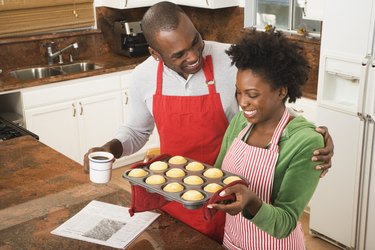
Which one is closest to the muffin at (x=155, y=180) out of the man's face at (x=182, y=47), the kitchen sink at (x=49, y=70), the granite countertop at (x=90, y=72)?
the man's face at (x=182, y=47)

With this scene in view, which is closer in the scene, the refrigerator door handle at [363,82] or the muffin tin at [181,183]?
the muffin tin at [181,183]

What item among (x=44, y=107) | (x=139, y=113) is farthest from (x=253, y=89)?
(x=44, y=107)

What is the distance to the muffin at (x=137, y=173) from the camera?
1515 mm

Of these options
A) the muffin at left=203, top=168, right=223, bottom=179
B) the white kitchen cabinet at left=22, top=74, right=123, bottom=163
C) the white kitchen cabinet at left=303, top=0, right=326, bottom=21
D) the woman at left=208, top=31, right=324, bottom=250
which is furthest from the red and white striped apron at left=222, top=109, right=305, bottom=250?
the white kitchen cabinet at left=22, top=74, right=123, bottom=163

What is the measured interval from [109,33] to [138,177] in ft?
11.1

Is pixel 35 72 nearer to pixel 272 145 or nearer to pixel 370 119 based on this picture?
pixel 370 119

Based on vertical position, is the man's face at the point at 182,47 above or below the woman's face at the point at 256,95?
above

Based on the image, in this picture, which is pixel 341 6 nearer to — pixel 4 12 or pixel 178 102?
pixel 178 102

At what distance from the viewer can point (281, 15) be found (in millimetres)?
4062

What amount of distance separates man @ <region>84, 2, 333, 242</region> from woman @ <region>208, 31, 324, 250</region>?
236 millimetres

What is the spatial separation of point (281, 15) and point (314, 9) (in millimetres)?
720

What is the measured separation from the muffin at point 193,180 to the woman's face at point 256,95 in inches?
9.5

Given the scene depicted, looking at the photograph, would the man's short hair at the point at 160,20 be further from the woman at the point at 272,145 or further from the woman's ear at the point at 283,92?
the woman's ear at the point at 283,92

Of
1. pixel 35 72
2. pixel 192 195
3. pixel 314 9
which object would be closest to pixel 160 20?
pixel 192 195
